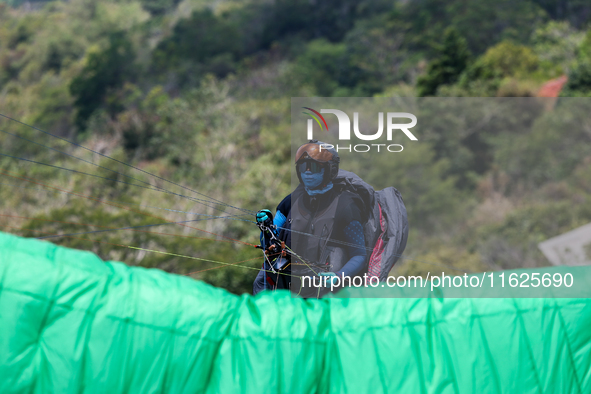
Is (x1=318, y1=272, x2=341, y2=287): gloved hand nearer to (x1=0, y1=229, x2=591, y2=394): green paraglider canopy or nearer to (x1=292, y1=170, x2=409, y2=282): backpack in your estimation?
(x1=292, y1=170, x2=409, y2=282): backpack

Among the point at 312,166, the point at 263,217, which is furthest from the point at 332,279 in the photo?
the point at 312,166

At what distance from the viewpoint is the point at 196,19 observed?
60.2 meters

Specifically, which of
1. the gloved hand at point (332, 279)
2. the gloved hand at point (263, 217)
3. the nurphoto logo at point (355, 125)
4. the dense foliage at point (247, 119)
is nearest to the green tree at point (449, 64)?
the dense foliage at point (247, 119)

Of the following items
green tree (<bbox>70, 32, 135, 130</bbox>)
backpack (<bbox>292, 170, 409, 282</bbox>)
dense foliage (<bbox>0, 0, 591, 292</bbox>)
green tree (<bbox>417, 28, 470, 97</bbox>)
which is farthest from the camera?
green tree (<bbox>70, 32, 135, 130</bbox>)

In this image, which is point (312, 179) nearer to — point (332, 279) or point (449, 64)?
point (332, 279)

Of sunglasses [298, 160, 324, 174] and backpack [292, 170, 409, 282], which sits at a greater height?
sunglasses [298, 160, 324, 174]

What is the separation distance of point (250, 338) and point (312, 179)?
4.29ft

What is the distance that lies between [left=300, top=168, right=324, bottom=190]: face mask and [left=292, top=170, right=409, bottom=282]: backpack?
2.3 inches

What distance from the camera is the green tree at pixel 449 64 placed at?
28922 mm

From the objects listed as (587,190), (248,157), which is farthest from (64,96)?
(587,190)

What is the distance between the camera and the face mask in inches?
119

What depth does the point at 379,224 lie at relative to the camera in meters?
3.04

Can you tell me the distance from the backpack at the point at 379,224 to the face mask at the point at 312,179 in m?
0.06

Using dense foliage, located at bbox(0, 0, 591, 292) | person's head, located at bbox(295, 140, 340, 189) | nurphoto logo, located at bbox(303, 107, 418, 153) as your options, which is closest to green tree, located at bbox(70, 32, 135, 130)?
dense foliage, located at bbox(0, 0, 591, 292)
